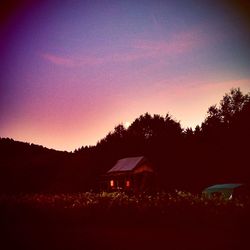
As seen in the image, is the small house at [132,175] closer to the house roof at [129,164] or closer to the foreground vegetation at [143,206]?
the house roof at [129,164]

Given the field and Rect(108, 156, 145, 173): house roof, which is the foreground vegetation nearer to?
the field

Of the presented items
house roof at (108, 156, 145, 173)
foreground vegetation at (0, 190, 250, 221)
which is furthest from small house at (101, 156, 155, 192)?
foreground vegetation at (0, 190, 250, 221)

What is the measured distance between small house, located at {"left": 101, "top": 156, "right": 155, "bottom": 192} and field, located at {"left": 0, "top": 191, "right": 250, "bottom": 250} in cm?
1927

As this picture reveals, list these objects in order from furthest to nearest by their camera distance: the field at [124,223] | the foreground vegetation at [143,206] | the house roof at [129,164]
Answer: the house roof at [129,164], the foreground vegetation at [143,206], the field at [124,223]

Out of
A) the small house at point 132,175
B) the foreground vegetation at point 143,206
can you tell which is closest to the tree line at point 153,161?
the small house at point 132,175

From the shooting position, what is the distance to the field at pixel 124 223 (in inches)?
406

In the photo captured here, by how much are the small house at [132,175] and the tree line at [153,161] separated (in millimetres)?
1461

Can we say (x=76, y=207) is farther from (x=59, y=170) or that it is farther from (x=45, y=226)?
(x=59, y=170)

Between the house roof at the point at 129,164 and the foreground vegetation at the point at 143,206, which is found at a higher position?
the house roof at the point at 129,164

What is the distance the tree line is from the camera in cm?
3070

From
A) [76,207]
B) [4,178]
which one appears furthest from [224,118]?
[76,207]

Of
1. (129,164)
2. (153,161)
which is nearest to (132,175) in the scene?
(129,164)

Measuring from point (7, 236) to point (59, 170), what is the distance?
21663 mm

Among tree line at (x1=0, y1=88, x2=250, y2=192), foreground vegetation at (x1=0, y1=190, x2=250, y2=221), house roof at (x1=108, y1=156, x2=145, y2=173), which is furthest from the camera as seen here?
house roof at (x1=108, y1=156, x2=145, y2=173)
